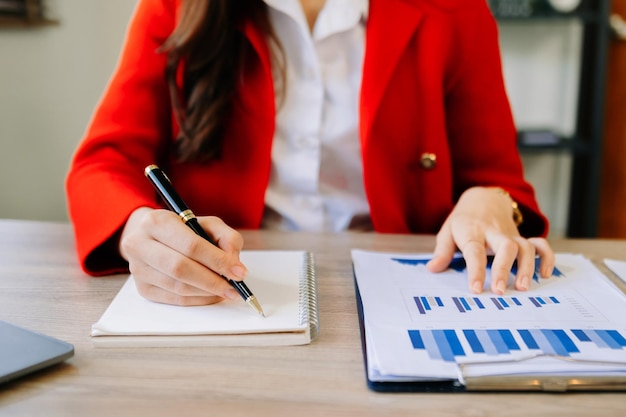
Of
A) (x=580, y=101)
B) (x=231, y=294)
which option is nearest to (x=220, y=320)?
(x=231, y=294)

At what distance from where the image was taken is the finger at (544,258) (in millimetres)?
683

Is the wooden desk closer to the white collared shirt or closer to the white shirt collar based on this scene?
the white collared shirt

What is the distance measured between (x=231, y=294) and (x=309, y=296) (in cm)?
8

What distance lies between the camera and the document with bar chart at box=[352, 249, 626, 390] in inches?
18.6

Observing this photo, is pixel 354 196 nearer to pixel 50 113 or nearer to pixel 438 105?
pixel 438 105

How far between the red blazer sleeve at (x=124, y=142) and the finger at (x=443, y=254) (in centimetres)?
36

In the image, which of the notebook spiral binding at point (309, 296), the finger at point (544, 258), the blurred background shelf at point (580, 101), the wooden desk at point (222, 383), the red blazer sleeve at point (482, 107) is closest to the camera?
the wooden desk at point (222, 383)

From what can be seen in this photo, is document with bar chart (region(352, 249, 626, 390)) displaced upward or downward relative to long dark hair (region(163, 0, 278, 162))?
downward

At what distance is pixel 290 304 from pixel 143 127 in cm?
49

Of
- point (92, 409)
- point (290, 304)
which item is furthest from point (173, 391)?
point (290, 304)

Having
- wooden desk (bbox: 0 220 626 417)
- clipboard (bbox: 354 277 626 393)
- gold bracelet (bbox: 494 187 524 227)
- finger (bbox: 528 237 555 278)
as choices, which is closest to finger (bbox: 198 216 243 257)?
wooden desk (bbox: 0 220 626 417)

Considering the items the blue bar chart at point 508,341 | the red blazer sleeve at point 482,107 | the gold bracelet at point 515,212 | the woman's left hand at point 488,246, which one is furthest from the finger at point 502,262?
the red blazer sleeve at point 482,107

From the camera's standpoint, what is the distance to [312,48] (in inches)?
38.6

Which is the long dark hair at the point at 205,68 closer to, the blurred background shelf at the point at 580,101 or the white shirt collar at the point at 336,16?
the white shirt collar at the point at 336,16
